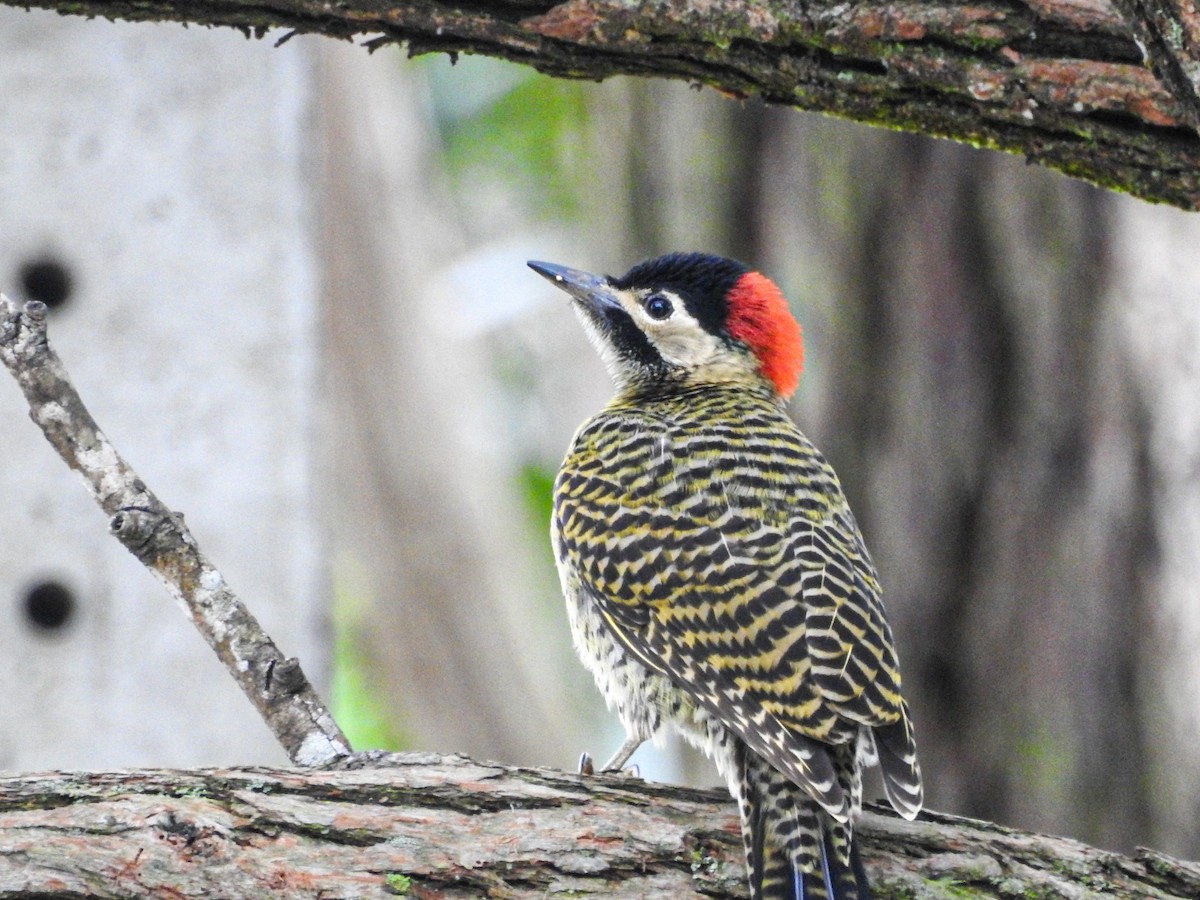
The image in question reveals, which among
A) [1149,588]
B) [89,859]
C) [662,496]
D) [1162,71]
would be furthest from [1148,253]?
[89,859]

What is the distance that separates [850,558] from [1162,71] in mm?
1846

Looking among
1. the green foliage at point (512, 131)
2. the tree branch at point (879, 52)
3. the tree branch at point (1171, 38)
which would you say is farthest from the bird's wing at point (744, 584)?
the green foliage at point (512, 131)

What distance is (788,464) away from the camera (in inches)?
211

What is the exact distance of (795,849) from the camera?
3945 millimetres

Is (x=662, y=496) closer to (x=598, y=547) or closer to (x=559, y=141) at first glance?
(x=598, y=547)

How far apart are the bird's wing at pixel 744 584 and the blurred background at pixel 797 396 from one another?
0.65m

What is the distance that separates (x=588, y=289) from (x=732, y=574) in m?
1.70

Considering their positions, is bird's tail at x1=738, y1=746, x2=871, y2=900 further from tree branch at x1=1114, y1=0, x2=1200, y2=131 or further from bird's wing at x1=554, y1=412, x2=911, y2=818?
tree branch at x1=1114, y1=0, x2=1200, y2=131

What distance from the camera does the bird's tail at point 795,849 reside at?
12.6 feet

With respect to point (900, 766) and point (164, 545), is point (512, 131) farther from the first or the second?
point (164, 545)

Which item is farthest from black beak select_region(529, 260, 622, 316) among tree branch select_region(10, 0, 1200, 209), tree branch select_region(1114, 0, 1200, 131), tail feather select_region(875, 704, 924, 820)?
tree branch select_region(1114, 0, 1200, 131)

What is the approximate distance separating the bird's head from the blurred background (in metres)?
1.19

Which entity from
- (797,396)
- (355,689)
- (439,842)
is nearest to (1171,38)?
(439,842)

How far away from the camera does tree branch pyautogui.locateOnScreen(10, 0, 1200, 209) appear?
394 cm
